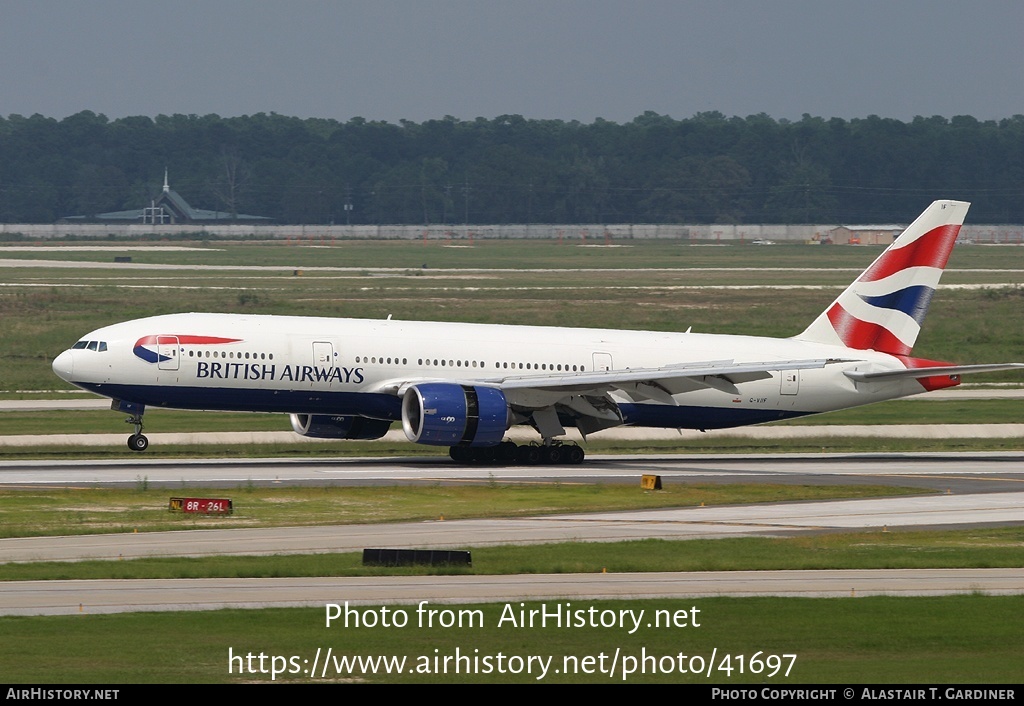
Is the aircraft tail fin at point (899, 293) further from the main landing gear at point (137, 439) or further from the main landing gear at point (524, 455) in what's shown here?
the main landing gear at point (137, 439)

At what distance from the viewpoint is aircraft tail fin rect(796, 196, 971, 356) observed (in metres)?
57.6

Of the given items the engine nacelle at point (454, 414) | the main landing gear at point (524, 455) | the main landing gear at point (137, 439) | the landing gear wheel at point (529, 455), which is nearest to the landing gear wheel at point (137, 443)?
the main landing gear at point (137, 439)

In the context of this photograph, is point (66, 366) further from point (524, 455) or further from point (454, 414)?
point (524, 455)

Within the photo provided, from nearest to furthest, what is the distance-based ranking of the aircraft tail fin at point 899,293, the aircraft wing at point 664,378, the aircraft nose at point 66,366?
the aircraft nose at point 66,366
the aircraft wing at point 664,378
the aircraft tail fin at point 899,293

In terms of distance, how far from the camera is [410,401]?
50.5m

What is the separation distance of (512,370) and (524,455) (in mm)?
2840

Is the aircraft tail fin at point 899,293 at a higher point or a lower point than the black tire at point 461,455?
higher

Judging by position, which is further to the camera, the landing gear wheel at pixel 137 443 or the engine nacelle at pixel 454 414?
the landing gear wheel at pixel 137 443

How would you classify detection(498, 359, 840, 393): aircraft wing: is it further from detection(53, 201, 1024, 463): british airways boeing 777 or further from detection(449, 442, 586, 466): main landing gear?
detection(449, 442, 586, 466): main landing gear

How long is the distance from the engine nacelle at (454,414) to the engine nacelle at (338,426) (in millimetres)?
2804

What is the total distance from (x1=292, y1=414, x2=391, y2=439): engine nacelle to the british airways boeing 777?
0.05 meters

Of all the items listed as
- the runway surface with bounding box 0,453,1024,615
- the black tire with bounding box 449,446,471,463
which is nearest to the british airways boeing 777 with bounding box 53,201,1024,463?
the black tire with bounding box 449,446,471,463

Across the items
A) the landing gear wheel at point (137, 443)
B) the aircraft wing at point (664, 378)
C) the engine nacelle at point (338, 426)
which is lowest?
the landing gear wheel at point (137, 443)

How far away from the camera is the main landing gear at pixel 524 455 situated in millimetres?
53594
